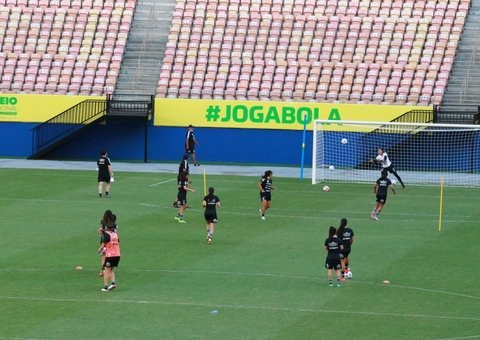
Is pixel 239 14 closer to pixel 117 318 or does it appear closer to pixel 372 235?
pixel 372 235

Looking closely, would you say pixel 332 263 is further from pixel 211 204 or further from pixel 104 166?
pixel 104 166

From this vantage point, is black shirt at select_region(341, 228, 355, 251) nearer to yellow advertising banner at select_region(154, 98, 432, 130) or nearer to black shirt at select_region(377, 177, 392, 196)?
black shirt at select_region(377, 177, 392, 196)

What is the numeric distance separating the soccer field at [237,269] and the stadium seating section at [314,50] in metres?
10.8

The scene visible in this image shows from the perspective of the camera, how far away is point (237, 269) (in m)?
22.8

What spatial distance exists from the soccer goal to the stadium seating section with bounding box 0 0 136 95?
36.4ft

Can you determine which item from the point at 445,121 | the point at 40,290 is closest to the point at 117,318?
the point at 40,290

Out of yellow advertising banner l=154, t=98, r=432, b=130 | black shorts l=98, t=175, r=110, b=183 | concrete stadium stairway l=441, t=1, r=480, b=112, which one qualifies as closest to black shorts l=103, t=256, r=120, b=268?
black shorts l=98, t=175, r=110, b=183

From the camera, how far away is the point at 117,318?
18172 millimetres

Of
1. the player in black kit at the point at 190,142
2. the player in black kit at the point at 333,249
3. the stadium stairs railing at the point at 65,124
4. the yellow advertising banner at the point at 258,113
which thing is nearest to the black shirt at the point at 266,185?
the player in black kit at the point at 333,249

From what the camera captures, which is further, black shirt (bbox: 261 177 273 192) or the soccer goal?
the soccer goal

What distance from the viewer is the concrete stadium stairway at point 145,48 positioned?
48625 mm

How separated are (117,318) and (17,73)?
32.8 m

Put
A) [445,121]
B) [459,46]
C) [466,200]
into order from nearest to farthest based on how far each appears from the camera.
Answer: [466,200] < [445,121] < [459,46]

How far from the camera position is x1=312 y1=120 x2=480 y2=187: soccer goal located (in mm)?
43312
